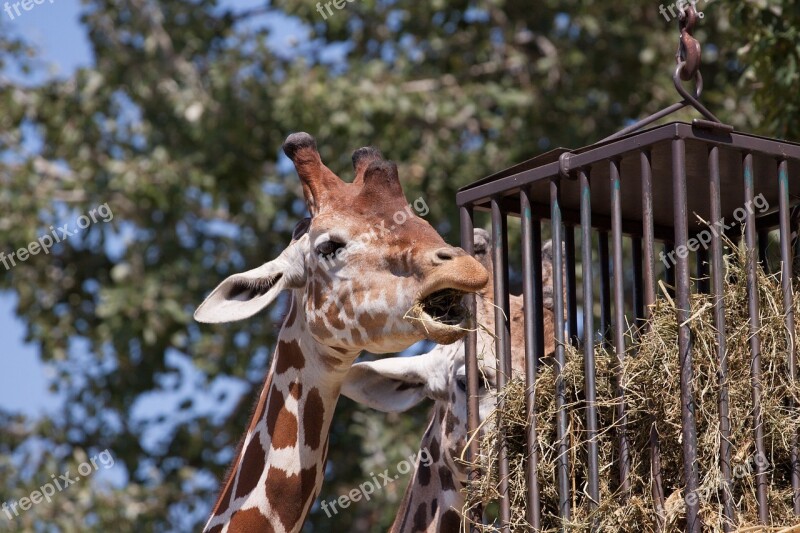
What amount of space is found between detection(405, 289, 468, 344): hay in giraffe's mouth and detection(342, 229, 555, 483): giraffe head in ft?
2.92

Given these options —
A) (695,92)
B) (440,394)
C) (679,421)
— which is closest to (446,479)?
(440,394)

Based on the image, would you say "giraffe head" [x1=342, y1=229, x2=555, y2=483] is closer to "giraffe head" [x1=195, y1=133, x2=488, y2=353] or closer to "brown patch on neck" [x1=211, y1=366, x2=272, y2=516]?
"brown patch on neck" [x1=211, y1=366, x2=272, y2=516]

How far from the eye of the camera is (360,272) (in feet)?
16.8

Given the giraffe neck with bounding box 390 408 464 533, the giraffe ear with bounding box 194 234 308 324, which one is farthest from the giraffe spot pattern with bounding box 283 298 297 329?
the giraffe neck with bounding box 390 408 464 533

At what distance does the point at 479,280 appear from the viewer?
4.66 meters

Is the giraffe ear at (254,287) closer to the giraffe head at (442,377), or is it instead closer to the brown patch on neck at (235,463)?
the brown patch on neck at (235,463)

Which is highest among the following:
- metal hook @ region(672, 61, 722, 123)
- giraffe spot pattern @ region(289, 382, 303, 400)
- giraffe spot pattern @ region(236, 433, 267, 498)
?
metal hook @ region(672, 61, 722, 123)

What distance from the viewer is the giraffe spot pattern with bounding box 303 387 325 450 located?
5359 millimetres

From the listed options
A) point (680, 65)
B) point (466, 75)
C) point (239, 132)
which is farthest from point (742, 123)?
point (680, 65)

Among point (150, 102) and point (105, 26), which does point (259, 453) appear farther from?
point (105, 26)

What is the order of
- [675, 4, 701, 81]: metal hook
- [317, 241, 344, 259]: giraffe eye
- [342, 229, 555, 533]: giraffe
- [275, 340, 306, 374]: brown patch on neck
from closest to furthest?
[675, 4, 701, 81]: metal hook
[317, 241, 344, 259]: giraffe eye
[275, 340, 306, 374]: brown patch on neck
[342, 229, 555, 533]: giraffe

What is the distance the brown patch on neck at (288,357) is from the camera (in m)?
5.44

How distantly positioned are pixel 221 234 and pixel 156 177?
3.60 ft

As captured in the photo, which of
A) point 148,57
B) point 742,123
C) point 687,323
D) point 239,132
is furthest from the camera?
point 148,57
